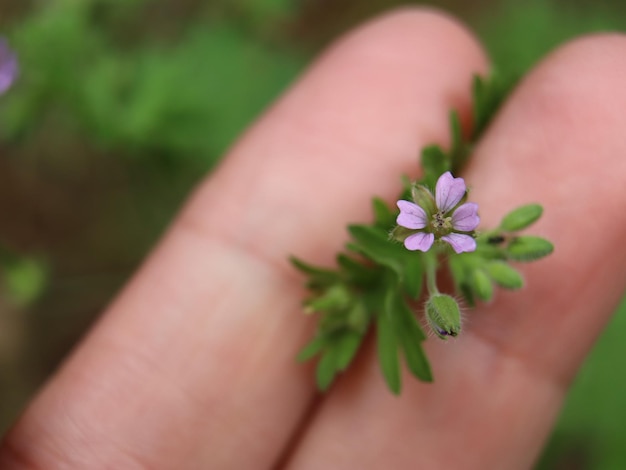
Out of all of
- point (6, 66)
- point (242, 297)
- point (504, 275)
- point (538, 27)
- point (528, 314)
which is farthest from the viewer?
point (538, 27)

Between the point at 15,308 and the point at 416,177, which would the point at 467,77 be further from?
the point at 15,308

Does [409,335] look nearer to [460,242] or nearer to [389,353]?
[389,353]

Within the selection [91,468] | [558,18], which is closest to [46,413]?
[91,468]

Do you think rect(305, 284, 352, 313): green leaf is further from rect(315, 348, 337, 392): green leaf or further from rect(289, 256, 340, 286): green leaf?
rect(315, 348, 337, 392): green leaf

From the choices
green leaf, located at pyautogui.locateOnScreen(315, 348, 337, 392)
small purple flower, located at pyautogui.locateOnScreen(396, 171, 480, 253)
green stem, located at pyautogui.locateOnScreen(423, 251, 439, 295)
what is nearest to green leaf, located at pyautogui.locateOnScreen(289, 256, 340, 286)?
green leaf, located at pyautogui.locateOnScreen(315, 348, 337, 392)

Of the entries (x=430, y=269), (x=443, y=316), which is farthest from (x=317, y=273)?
(x=443, y=316)
